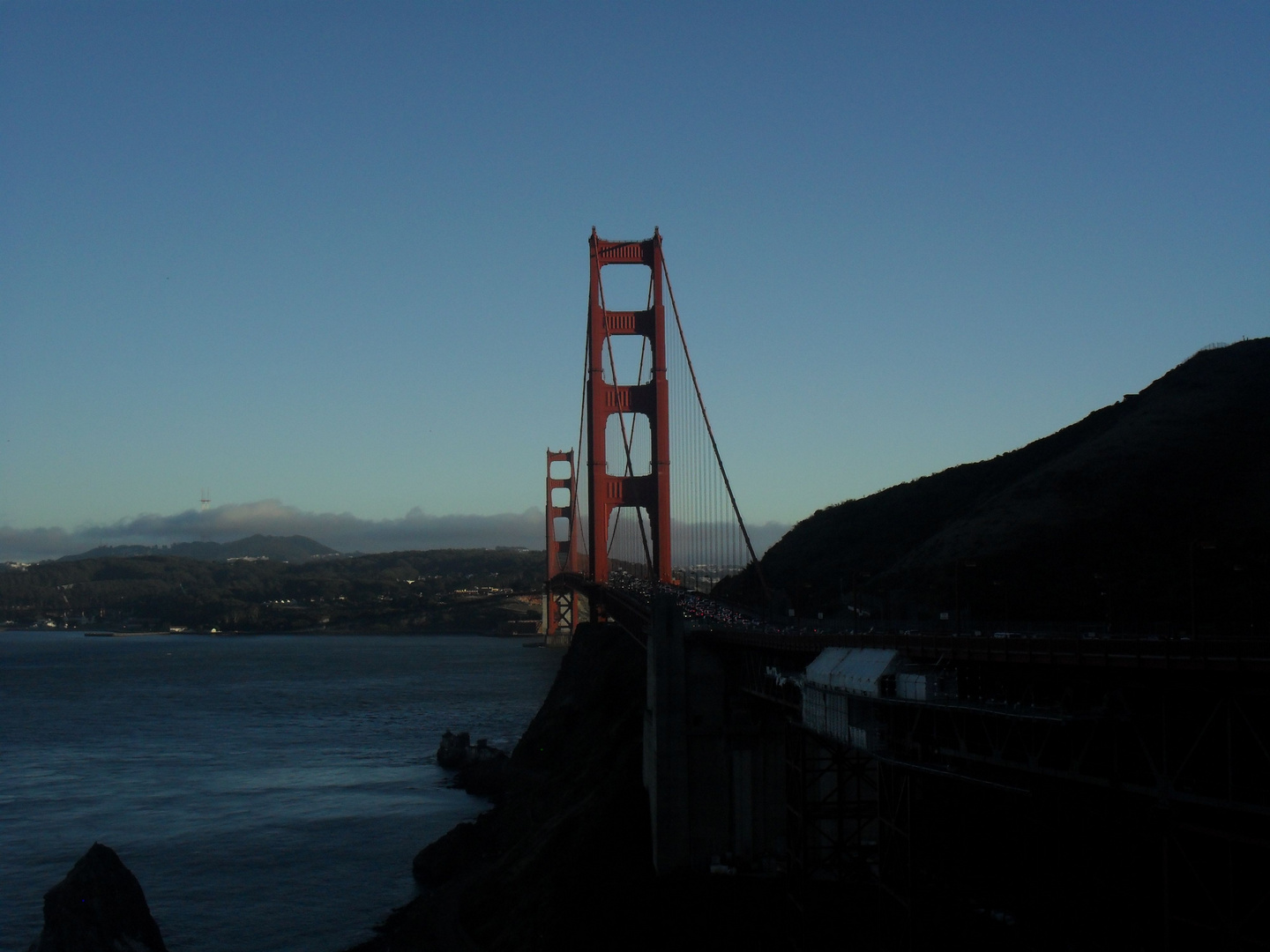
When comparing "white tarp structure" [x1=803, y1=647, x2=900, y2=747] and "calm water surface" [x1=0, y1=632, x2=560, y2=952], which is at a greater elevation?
"white tarp structure" [x1=803, y1=647, x2=900, y2=747]

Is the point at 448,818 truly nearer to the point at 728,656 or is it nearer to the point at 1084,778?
the point at 728,656

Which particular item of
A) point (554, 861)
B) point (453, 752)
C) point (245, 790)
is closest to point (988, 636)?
point (554, 861)

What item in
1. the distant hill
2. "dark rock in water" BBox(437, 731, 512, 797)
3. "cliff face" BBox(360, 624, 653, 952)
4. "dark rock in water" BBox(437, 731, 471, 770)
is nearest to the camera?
"cliff face" BBox(360, 624, 653, 952)

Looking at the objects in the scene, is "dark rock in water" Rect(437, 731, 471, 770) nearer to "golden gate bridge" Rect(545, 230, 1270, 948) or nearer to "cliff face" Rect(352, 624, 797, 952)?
"cliff face" Rect(352, 624, 797, 952)


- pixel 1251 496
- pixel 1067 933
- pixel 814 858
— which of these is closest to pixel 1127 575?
pixel 1251 496

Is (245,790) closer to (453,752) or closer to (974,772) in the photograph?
(453,752)

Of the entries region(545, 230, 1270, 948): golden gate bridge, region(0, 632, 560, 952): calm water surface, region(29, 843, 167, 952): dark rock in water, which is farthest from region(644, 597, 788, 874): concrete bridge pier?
region(29, 843, 167, 952): dark rock in water

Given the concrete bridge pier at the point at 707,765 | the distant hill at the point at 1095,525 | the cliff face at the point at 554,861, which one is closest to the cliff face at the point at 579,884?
the cliff face at the point at 554,861
